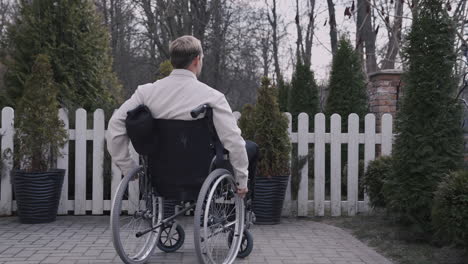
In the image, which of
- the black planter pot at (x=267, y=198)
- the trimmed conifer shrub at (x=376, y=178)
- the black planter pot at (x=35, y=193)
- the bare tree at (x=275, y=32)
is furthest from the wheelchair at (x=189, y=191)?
the bare tree at (x=275, y=32)

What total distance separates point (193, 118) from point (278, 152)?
233 centimetres

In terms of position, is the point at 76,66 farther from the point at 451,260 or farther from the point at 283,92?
the point at 283,92

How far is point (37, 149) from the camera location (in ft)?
17.5

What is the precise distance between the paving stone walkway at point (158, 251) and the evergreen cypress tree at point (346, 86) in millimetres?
2892

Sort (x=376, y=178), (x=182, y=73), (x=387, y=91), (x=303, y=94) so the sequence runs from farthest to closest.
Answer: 1. (x=303, y=94)
2. (x=387, y=91)
3. (x=376, y=178)
4. (x=182, y=73)

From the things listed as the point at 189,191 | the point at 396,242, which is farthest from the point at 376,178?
the point at 189,191

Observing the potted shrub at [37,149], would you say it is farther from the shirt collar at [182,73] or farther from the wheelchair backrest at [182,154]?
the shirt collar at [182,73]

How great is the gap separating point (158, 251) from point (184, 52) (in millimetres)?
1653

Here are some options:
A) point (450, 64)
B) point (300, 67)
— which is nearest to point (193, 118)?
point (450, 64)

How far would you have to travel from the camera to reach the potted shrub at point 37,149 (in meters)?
5.23

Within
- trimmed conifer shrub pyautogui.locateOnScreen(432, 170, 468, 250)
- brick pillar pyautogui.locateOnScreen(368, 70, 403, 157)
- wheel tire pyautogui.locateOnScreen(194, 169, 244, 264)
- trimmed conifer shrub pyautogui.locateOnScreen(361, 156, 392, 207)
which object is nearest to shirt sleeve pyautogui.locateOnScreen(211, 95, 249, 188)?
wheel tire pyautogui.locateOnScreen(194, 169, 244, 264)

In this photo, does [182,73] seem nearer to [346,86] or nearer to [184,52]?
[184,52]

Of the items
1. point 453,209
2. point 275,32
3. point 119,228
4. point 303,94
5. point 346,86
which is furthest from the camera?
point 275,32

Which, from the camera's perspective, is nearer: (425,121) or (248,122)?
(425,121)
